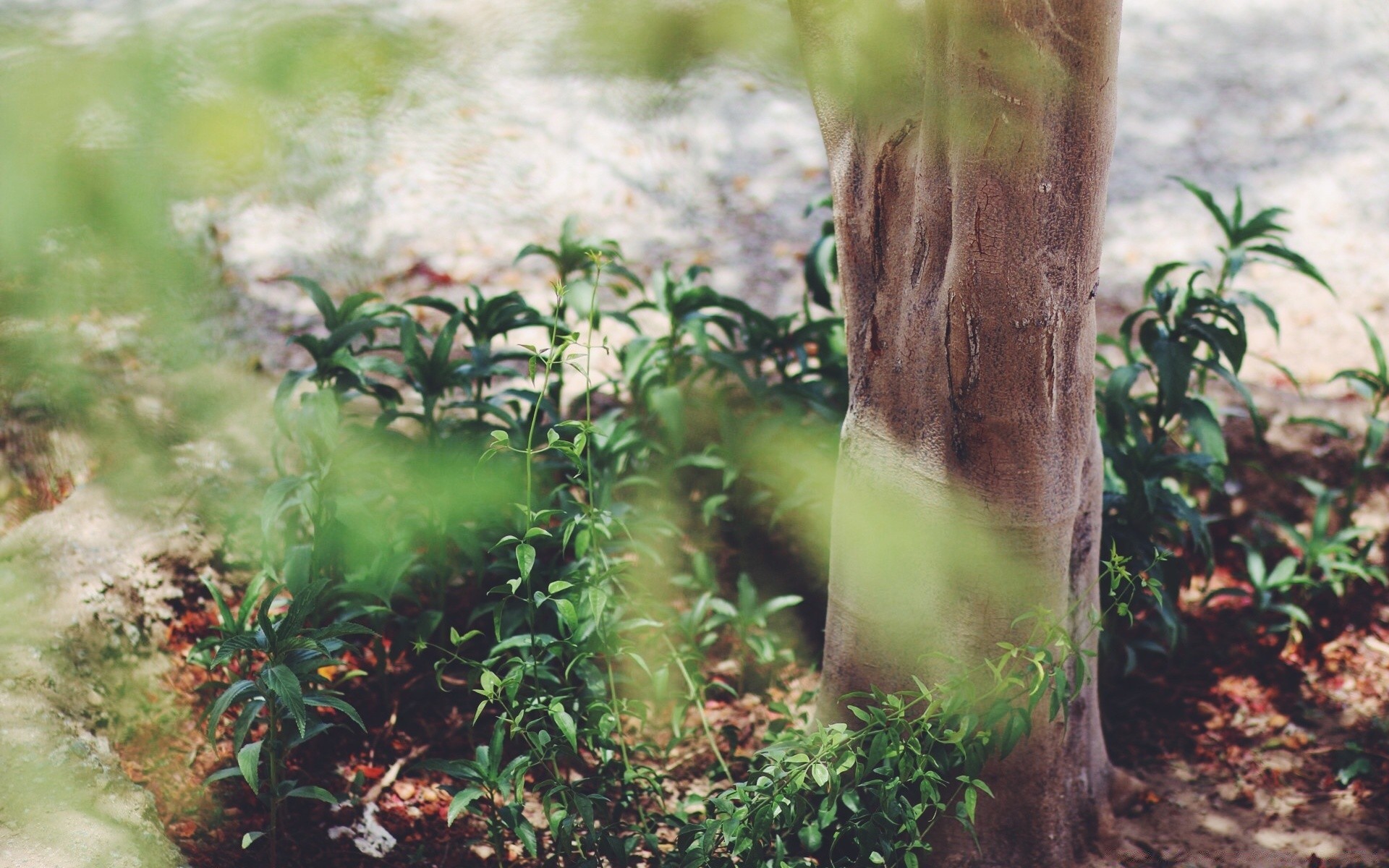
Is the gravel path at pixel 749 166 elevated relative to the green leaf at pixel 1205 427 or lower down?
elevated

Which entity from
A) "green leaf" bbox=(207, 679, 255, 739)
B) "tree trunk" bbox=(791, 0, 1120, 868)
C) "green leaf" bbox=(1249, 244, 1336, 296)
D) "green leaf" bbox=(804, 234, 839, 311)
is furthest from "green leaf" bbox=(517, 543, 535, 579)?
"green leaf" bbox=(1249, 244, 1336, 296)

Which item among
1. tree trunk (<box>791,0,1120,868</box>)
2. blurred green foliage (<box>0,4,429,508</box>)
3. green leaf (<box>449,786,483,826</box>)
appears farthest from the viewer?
green leaf (<box>449,786,483,826</box>)

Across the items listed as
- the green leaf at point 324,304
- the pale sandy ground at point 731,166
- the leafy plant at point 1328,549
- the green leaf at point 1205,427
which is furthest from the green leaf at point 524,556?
the pale sandy ground at point 731,166

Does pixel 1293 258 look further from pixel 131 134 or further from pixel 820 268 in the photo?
pixel 131 134

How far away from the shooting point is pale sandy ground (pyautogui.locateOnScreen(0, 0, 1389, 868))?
5312 mm

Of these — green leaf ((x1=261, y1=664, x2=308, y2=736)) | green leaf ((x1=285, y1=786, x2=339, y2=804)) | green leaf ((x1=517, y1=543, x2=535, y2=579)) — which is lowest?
green leaf ((x1=285, y1=786, x2=339, y2=804))

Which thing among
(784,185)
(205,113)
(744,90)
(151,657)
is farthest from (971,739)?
(744,90)

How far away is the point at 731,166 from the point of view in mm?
6301

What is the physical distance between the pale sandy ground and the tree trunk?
273 centimetres

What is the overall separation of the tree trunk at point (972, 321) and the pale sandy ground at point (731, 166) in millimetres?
2729

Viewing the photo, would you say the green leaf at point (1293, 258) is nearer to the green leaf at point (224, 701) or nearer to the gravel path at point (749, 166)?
the gravel path at point (749, 166)

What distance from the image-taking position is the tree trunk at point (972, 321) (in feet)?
6.68

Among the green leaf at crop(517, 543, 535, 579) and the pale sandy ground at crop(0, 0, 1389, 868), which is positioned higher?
the pale sandy ground at crop(0, 0, 1389, 868)

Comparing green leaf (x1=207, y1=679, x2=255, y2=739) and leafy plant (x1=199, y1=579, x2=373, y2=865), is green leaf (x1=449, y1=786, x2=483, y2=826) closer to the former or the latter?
leafy plant (x1=199, y1=579, x2=373, y2=865)
